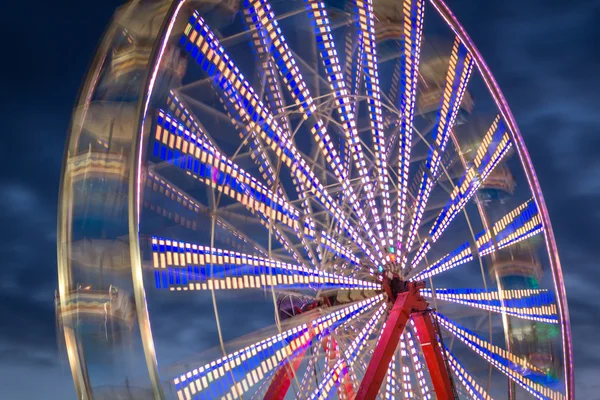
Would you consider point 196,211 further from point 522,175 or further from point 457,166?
point 522,175

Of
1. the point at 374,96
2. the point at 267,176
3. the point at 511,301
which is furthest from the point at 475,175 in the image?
the point at 267,176

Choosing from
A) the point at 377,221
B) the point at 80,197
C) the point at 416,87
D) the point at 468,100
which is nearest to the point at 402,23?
the point at 416,87

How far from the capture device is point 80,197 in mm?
8594

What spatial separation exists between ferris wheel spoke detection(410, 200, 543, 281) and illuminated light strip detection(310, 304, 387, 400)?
2170 millimetres

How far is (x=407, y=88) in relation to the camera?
12.2 meters

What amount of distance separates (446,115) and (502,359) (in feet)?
13.3

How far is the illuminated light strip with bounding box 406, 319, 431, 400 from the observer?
38.7ft

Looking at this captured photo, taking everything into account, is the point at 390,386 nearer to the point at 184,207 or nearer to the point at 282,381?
the point at 282,381

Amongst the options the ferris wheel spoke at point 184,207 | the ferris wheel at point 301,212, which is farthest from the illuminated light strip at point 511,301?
the ferris wheel spoke at point 184,207

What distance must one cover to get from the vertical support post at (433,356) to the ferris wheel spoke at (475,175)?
872 millimetres

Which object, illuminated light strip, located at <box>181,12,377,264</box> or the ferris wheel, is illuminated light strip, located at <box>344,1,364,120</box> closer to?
the ferris wheel

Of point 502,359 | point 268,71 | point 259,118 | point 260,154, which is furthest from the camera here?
point 502,359

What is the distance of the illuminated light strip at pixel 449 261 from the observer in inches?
473

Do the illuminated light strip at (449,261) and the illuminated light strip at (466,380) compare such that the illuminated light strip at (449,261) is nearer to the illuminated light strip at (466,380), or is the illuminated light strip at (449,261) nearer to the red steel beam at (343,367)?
the illuminated light strip at (466,380)
